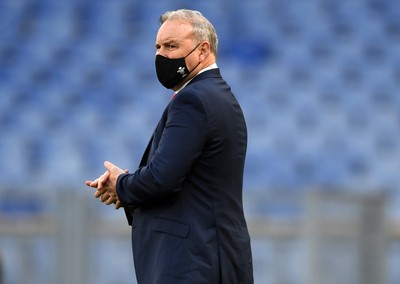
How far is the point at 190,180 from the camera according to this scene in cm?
246

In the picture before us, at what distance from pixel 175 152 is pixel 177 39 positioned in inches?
12.3

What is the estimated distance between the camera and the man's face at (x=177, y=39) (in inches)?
98.3

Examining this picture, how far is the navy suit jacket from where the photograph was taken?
7.90 feet

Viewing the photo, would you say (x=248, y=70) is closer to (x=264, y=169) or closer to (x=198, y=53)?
(x=264, y=169)

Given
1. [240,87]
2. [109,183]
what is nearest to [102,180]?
[109,183]

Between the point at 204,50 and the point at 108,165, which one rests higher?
the point at 204,50

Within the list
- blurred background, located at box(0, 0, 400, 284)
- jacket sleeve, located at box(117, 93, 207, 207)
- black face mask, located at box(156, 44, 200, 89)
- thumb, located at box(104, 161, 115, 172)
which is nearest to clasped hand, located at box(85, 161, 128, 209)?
thumb, located at box(104, 161, 115, 172)

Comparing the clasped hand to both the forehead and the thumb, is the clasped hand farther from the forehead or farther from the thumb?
the forehead

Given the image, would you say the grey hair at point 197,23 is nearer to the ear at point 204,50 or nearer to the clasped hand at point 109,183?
the ear at point 204,50

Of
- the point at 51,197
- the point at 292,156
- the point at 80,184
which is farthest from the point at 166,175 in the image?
the point at 292,156

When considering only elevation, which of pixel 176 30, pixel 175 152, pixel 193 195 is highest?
pixel 176 30

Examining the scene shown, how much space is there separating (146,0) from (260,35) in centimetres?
103

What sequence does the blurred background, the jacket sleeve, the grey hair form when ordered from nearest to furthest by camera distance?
the jacket sleeve
the grey hair
the blurred background

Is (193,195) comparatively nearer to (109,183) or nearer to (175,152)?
(175,152)
